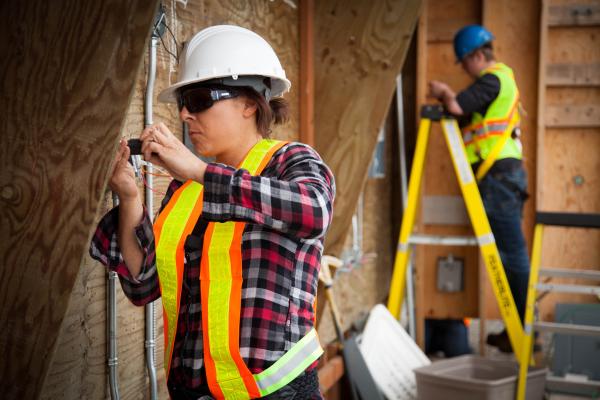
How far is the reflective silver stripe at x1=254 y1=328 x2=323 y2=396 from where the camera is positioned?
1782mm

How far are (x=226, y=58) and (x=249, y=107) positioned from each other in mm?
135

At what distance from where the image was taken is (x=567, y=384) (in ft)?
15.5

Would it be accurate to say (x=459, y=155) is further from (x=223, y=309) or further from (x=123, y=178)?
(x=223, y=309)

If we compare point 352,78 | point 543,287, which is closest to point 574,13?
point 543,287

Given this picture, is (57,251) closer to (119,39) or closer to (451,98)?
(119,39)

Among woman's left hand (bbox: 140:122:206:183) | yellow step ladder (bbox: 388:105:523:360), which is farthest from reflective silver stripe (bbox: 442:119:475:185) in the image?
woman's left hand (bbox: 140:122:206:183)

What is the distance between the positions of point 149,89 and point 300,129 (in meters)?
1.62

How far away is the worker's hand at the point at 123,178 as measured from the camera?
6.43 ft

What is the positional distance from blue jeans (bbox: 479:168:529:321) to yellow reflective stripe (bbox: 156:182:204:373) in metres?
3.77

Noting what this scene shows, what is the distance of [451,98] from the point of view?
5.22 metres

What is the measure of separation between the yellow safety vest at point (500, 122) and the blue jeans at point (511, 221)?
0.15 meters

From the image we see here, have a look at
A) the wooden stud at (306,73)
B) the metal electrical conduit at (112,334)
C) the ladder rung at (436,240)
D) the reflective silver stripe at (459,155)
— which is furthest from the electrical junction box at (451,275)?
the metal electrical conduit at (112,334)

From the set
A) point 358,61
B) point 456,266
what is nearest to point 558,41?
point 456,266

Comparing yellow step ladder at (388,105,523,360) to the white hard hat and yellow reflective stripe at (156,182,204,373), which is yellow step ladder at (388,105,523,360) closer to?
the white hard hat
